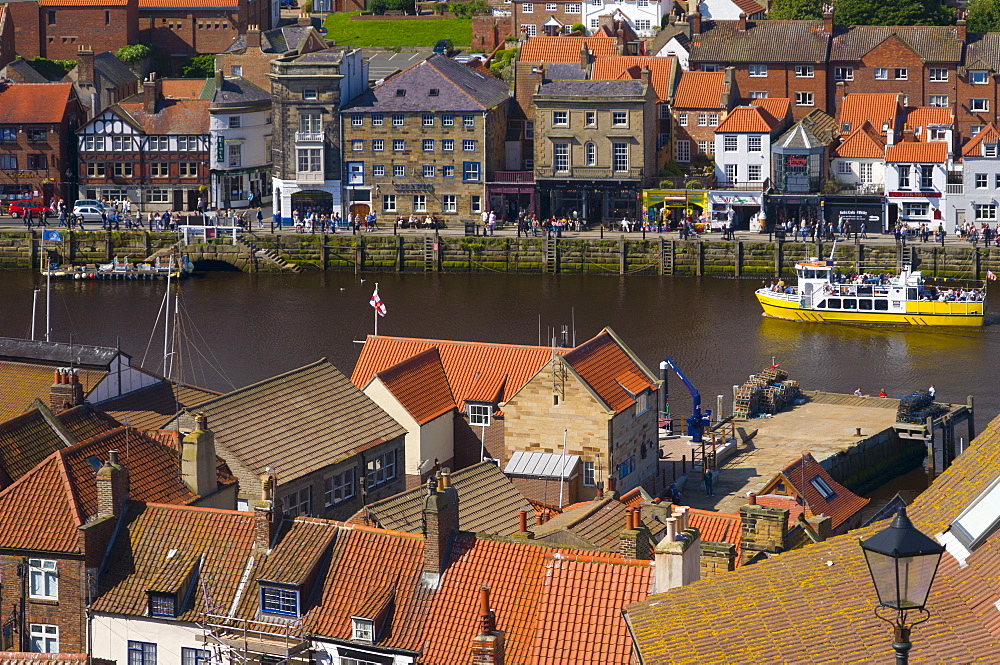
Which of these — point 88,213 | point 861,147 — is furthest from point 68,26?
point 861,147

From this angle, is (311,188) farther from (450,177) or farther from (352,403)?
(352,403)

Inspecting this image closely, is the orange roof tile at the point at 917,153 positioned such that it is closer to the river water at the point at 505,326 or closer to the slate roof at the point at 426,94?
the river water at the point at 505,326

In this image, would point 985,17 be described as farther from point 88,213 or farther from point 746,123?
point 88,213

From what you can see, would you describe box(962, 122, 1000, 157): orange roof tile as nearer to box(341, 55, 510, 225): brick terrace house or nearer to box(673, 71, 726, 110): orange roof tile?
box(673, 71, 726, 110): orange roof tile

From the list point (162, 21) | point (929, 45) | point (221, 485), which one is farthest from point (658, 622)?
point (162, 21)

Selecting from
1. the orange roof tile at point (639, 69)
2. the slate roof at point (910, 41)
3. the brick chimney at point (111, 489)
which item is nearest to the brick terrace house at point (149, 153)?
the orange roof tile at point (639, 69)

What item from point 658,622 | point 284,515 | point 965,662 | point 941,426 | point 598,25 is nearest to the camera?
point 965,662
